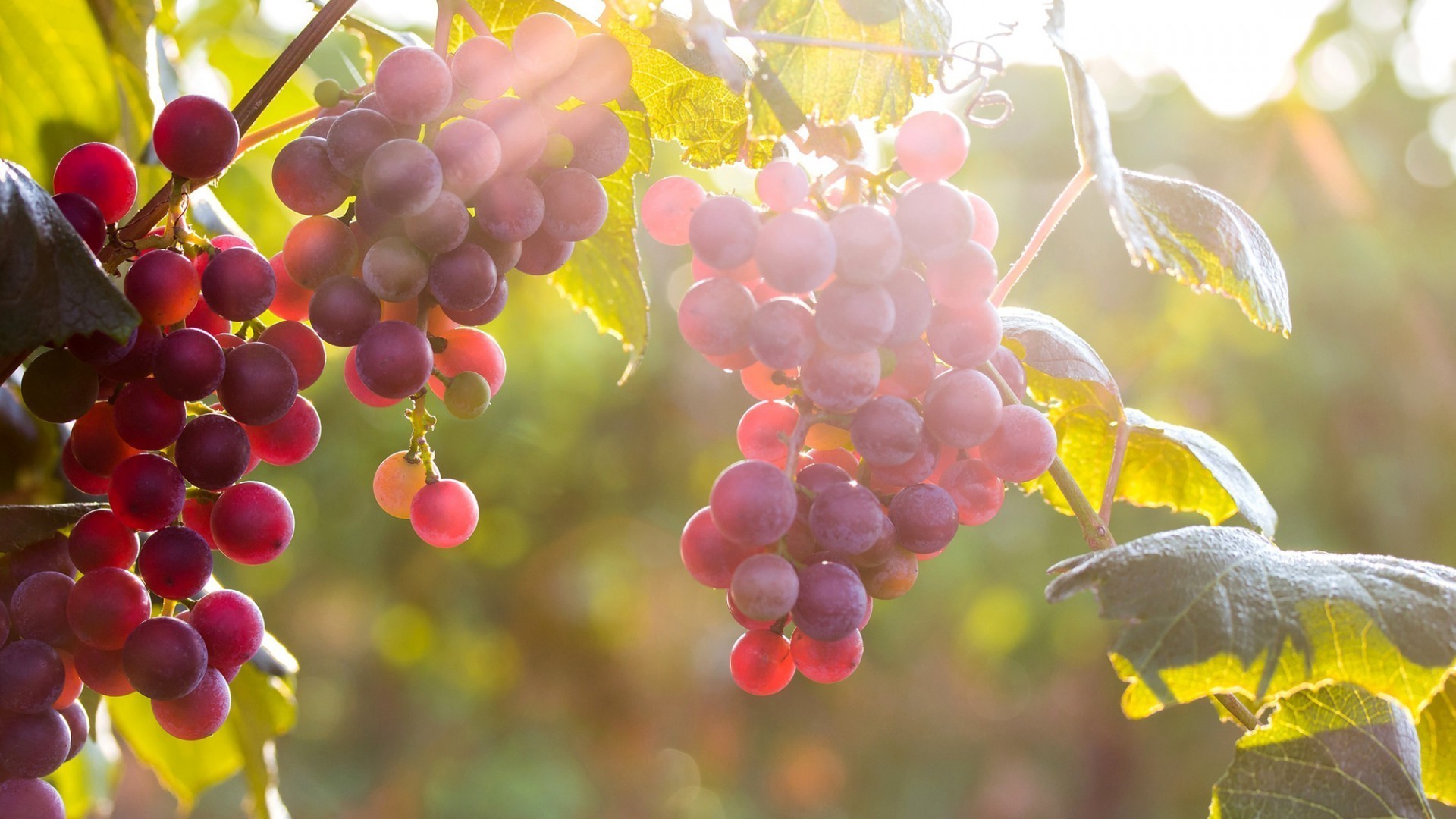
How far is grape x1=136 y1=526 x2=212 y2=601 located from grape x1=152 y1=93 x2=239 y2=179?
0.13m

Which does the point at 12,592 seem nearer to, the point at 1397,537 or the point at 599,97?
the point at 599,97

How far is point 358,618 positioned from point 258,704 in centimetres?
417

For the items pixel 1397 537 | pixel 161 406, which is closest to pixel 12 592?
pixel 161 406

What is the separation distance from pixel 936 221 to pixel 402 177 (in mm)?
178

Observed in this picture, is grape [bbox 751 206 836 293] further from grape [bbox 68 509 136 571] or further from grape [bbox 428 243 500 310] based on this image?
grape [bbox 68 509 136 571]

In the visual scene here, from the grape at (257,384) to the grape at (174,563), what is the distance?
0.17 feet

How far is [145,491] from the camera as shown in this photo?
371 mm

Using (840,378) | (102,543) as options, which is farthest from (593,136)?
(102,543)

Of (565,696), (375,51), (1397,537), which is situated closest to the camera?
(375,51)

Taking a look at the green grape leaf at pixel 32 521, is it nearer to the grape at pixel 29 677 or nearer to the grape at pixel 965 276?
the grape at pixel 29 677

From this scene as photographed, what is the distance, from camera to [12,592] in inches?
15.7

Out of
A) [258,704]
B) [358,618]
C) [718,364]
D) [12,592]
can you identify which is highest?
[718,364]

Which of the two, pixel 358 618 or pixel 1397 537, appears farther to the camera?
pixel 358 618

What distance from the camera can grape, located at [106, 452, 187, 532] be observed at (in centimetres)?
37
